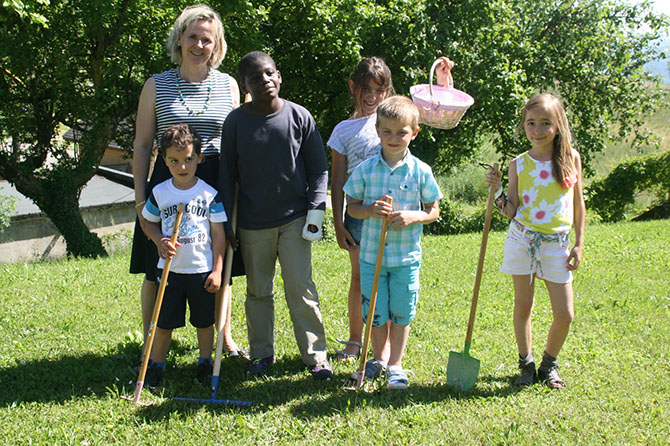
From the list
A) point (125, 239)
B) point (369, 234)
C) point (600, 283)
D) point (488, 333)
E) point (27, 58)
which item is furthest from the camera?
point (125, 239)

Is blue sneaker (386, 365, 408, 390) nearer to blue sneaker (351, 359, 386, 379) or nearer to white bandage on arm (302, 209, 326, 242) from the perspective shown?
blue sneaker (351, 359, 386, 379)

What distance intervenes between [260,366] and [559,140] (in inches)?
95.0

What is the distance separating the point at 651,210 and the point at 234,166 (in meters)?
16.0

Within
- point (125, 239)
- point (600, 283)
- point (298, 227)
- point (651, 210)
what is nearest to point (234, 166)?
point (298, 227)

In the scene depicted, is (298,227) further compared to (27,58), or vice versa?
(27,58)

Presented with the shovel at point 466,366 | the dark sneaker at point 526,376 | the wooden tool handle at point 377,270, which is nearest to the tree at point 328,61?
the wooden tool handle at point 377,270

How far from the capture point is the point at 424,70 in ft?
46.2

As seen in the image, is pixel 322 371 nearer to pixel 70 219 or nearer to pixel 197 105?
pixel 197 105

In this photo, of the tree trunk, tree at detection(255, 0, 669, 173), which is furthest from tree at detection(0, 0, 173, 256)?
tree at detection(255, 0, 669, 173)

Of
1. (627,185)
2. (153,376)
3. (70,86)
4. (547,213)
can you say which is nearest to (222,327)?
(153,376)

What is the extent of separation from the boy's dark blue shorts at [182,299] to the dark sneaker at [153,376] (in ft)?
1.03

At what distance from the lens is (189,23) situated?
358 cm

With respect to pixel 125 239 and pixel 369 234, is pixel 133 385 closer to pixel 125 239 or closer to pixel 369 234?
pixel 369 234

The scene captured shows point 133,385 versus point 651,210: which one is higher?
point 651,210
